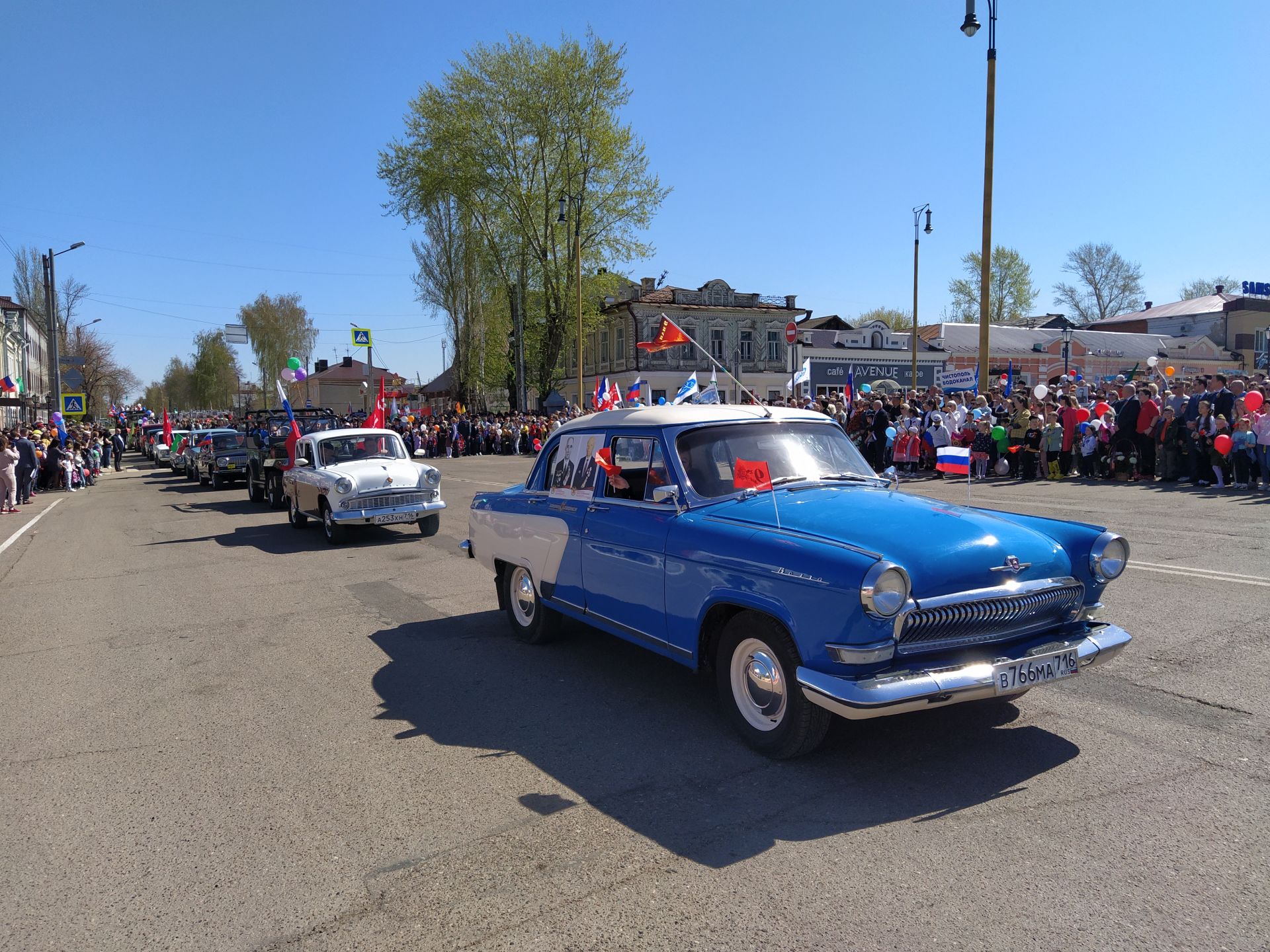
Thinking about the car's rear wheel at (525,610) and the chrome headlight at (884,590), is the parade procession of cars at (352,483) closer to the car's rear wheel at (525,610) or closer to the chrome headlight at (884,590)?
the car's rear wheel at (525,610)

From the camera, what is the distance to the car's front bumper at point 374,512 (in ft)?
40.2

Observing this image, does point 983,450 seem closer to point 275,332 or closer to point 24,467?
point 24,467

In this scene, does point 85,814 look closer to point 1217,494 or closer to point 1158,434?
point 1217,494

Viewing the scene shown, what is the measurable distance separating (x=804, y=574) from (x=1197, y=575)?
588cm

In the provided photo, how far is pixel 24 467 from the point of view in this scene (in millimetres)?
22516

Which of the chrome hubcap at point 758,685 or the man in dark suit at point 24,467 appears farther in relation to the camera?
the man in dark suit at point 24,467

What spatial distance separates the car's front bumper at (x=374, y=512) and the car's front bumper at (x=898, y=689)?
9550 mm

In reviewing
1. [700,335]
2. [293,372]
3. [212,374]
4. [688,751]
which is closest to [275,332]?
[212,374]

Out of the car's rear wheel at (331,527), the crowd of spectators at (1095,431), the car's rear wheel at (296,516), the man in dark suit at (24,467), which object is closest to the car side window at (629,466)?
the car's rear wheel at (331,527)

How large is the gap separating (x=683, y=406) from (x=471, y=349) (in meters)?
46.5

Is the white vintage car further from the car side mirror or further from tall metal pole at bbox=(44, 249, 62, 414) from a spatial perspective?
tall metal pole at bbox=(44, 249, 62, 414)

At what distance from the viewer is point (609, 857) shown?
3439 mm

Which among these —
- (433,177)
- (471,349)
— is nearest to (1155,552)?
(433,177)

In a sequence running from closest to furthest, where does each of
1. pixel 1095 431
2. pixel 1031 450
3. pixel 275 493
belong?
1. pixel 1095 431
2. pixel 1031 450
3. pixel 275 493
